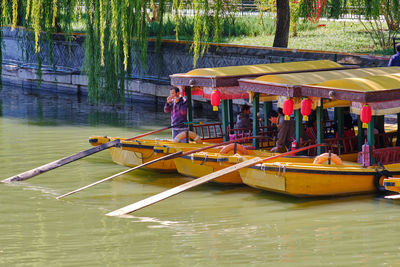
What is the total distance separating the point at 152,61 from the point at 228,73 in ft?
37.1

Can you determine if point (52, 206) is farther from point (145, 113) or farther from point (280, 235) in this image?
point (145, 113)

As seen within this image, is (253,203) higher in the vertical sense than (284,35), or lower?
lower

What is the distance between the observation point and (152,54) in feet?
86.1

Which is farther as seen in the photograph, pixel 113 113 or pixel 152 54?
pixel 152 54

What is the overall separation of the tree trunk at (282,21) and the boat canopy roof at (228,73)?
761cm

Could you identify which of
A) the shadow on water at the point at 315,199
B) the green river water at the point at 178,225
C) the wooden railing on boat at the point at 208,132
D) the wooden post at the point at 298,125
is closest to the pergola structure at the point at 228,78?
the wooden railing on boat at the point at 208,132

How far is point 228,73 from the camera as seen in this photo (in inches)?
602

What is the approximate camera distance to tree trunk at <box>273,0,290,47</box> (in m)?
23.6

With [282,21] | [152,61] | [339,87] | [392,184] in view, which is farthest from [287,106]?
[152,61]

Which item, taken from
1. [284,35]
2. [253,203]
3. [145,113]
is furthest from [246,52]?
[253,203]

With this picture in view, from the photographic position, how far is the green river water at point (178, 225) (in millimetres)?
10219

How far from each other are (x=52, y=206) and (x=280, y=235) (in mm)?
3828

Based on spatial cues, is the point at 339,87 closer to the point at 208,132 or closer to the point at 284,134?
the point at 284,134

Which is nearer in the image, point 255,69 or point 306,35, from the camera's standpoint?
point 255,69
